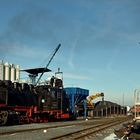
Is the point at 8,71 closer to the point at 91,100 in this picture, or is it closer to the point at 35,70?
the point at 91,100

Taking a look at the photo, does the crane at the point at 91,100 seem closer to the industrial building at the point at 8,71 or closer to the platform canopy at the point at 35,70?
the industrial building at the point at 8,71

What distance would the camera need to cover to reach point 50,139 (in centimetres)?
2002

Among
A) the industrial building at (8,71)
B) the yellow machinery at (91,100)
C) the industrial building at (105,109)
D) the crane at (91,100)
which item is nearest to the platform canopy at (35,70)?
the crane at (91,100)

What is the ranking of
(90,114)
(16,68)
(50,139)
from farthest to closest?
1. (16,68)
2. (90,114)
3. (50,139)

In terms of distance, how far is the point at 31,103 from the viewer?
4384 cm

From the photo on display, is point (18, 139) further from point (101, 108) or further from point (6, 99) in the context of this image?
point (101, 108)

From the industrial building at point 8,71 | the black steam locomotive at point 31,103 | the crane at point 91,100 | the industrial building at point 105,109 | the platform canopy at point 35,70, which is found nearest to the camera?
the black steam locomotive at point 31,103

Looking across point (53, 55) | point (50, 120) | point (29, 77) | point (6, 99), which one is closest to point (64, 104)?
point (50, 120)

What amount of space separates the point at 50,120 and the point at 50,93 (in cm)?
328

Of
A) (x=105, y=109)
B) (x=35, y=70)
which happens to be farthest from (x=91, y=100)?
(x=35, y=70)

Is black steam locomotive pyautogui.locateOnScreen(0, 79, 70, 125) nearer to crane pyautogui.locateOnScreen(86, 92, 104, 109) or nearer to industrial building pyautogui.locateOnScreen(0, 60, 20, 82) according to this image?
crane pyautogui.locateOnScreen(86, 92, 104, 109)

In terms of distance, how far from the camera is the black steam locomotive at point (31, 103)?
38375 millimetres

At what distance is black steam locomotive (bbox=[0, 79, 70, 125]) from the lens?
38.4 metres

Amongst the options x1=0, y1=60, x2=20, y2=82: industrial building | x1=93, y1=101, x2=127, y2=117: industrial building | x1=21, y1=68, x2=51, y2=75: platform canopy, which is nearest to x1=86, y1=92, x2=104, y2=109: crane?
x1=93, y1=101, x2=127, y2=117: industrial building
